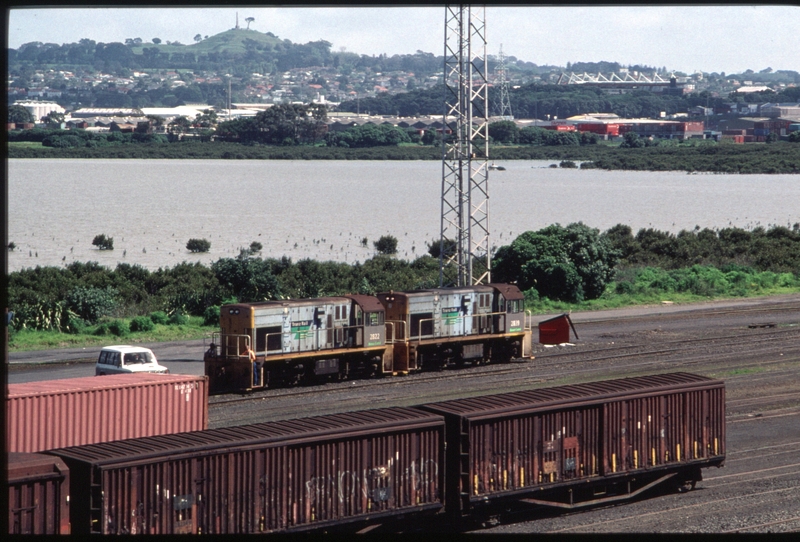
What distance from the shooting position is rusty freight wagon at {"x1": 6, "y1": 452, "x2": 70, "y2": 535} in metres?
16.4

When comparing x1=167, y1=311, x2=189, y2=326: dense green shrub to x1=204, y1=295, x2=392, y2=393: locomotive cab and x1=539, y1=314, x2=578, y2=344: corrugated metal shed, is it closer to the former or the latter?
x1=204, y1=295, x2=392, y2=393: locomotive cab

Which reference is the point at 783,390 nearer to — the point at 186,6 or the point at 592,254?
the point at 592,254

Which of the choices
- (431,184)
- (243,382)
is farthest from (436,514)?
(431,184)

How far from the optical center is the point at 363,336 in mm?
40469

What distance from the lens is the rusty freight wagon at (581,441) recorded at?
2158 centimetres

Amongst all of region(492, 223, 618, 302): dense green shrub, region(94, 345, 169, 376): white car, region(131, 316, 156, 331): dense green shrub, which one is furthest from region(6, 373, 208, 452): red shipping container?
region(492, 223, 618, 302): dense green shrub

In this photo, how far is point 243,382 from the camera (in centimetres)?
3734

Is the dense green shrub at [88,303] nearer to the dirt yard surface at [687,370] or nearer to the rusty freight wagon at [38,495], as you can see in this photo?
the dirt yard surface at [687,370]

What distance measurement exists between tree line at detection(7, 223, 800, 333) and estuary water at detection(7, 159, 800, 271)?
18.9 meters

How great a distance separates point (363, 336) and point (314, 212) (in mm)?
96407

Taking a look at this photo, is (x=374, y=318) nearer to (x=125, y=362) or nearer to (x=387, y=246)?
(x=125, y=362)

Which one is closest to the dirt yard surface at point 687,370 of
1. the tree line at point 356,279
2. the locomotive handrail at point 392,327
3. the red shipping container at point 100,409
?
the locomotive handrail at point 392,327

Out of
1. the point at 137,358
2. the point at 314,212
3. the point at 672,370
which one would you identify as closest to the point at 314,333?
the point at 137,358

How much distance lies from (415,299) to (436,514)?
828 inches
